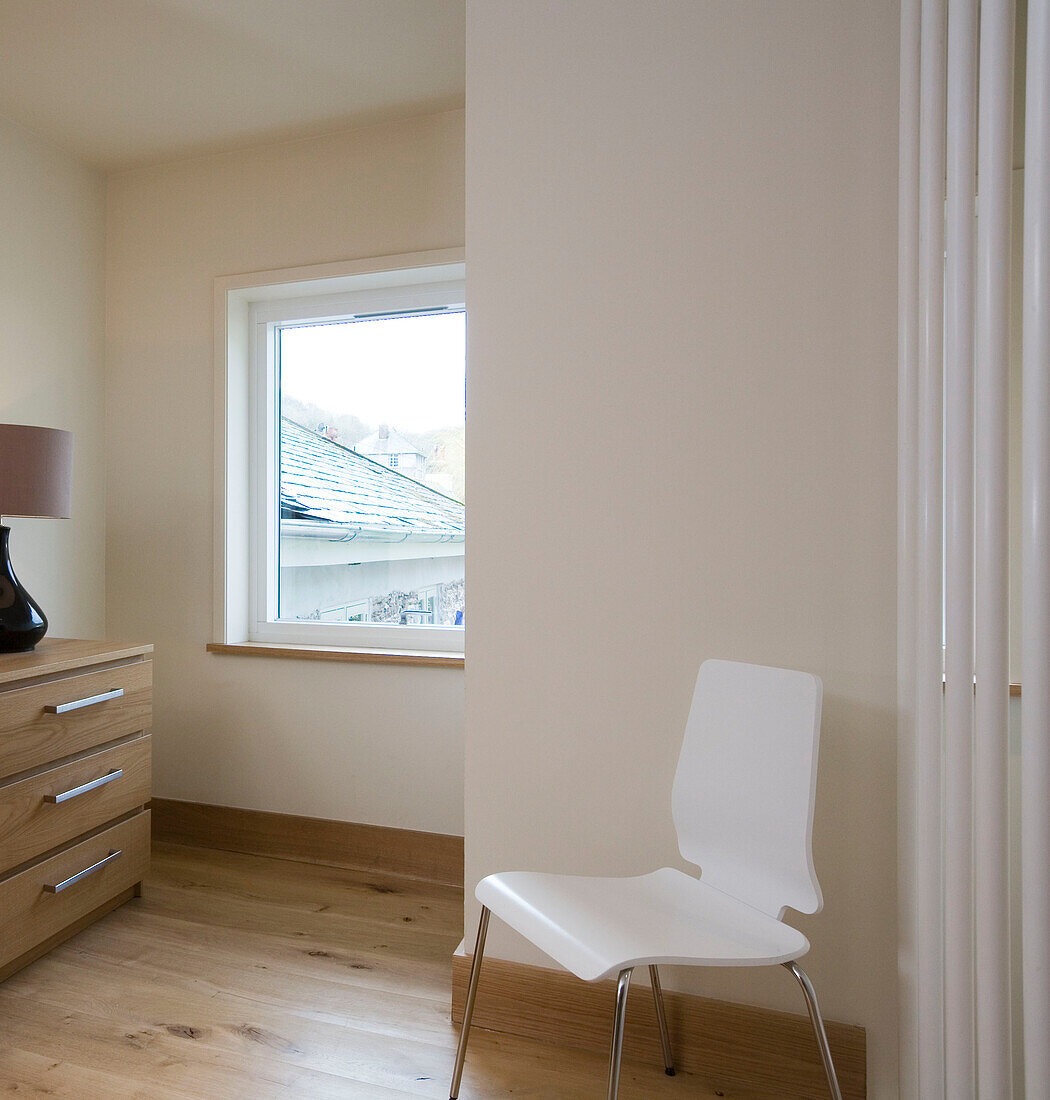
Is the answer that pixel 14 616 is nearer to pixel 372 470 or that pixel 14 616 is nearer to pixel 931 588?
pixel 372 470

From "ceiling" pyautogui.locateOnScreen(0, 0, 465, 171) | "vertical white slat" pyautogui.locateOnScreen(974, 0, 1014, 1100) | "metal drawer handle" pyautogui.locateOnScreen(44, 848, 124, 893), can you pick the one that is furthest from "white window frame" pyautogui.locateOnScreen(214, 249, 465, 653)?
"vertical white slat" pyautogui.locateOnScreen(974, 0, 1014, 1100)

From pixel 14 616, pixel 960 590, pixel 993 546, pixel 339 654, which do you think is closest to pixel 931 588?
pixel 960 590

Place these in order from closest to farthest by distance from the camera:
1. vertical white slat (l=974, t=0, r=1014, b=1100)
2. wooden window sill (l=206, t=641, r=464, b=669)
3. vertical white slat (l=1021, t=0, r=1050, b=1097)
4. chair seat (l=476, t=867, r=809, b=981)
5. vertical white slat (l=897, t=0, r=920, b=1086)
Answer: vertical white slat (l=1021, t=0, r=1050, b=1097)
vertical white slat (l=974, t=0, r=1014, b=1100)
chair seat (l=476, t=867, r=809, b=981)
vertical white slat (l=897, t=0, r=920, b=1086)
wooden window sill (l=206, t=641, r=464, b=669)

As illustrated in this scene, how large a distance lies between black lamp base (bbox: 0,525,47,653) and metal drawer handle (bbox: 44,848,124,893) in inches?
23.8

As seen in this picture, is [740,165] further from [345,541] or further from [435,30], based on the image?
[345,541]

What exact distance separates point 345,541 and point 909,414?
2.02m

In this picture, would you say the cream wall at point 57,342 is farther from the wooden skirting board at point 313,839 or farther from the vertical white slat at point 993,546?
the vertical white slat at point 993,546

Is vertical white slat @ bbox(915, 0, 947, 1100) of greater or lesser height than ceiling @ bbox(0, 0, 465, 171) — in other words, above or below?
below

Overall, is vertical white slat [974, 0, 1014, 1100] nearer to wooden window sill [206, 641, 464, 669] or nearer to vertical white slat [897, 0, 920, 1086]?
vertical white slat [897, 0, 920, 1086]

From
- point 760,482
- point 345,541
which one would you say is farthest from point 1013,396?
point 345,541

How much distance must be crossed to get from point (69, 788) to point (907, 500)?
6.84ft

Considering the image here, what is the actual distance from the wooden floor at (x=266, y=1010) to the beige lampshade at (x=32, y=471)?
1.16 metres

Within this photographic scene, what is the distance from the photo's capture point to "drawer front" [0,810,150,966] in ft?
6.27

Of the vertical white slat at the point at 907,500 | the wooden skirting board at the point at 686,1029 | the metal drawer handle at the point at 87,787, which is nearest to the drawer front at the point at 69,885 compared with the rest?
the metal drawer handle at the point at 87,787
